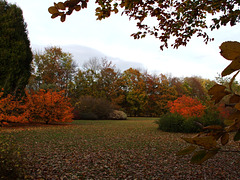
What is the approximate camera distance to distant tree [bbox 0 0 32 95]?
9023 mm

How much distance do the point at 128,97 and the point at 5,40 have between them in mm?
17263

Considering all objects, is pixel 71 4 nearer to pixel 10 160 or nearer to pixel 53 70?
pixel 10 160

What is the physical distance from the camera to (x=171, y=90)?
26.0 m

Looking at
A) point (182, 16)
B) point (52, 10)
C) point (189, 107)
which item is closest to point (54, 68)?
point (189, 107)

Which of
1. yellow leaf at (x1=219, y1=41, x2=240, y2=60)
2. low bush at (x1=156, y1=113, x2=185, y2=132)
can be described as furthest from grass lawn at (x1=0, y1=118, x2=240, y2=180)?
low bush at (x1=156, y1=113, x2=185, y2=132)

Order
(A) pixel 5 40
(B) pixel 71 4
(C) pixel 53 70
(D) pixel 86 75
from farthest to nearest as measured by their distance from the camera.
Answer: (D) pixel 86 75, (C) pixel 53 70, (A) pixel 5 40, (B) pixel 71 4

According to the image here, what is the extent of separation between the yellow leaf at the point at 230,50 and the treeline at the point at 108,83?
2237 centimetres

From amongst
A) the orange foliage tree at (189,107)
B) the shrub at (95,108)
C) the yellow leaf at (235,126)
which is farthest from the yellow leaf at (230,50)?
the shrub at (95,108)

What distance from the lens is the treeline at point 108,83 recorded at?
23.9 meters

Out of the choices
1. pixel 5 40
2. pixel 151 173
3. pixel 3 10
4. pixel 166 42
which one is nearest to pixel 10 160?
pixel 151 173

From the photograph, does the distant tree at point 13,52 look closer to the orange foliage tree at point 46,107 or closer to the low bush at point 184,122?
the orange foliage tree at point 46,107

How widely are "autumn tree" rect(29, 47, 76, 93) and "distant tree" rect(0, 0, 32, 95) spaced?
13.9 metres

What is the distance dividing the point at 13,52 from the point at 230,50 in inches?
413

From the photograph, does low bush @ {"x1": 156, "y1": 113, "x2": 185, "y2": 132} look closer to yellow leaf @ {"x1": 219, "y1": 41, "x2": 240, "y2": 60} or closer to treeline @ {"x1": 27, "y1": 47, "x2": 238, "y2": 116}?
yellow leaf @ {"x1": 219, "y1": 41, "x2": 240, "y2": 60}
